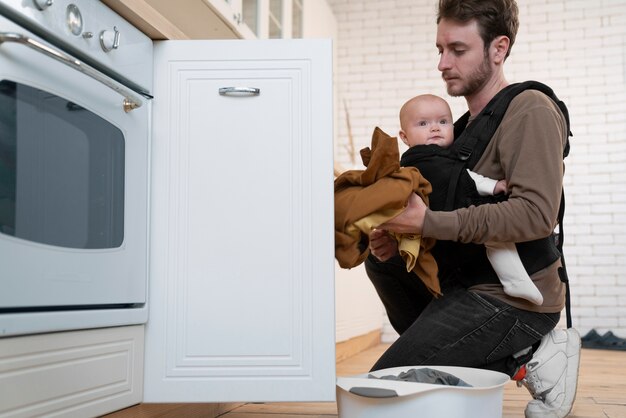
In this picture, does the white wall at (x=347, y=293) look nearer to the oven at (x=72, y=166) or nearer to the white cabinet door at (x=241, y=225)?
the white cabinet door at (x=241, y=225)

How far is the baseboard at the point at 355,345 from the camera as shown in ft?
12.3

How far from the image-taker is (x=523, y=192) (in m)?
1.70

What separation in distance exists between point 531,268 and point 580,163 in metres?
3.51

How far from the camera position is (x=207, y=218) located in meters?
1.62

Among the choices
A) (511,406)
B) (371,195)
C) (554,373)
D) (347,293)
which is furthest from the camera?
(347,293)

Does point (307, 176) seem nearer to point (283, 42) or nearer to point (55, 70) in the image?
point (283, 42)

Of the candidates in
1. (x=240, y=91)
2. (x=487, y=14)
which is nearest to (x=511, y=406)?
(x=487, y=14)

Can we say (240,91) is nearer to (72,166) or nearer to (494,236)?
(72,166)

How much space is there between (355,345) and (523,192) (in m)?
2.66

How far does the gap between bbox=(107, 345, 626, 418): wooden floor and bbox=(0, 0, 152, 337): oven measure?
334mm

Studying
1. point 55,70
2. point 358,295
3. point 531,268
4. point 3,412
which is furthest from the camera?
point 358,295

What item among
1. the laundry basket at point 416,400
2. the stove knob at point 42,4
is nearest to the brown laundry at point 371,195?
the laundry basket at point 416,400

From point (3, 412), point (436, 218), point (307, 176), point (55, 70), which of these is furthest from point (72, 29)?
point (436, 218)

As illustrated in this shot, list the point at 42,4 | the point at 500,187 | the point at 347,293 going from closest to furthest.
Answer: the point at 42,4
the point at 500,187
the point at 347,293
